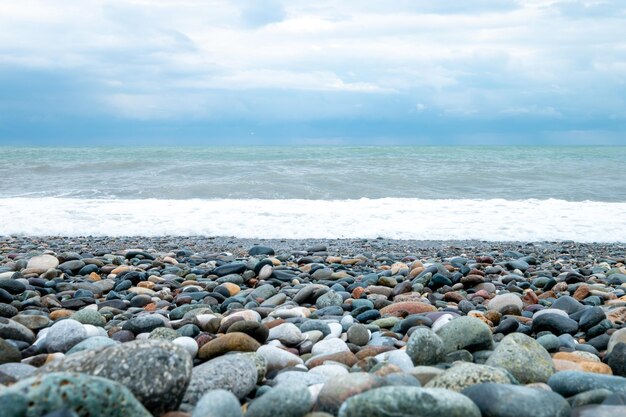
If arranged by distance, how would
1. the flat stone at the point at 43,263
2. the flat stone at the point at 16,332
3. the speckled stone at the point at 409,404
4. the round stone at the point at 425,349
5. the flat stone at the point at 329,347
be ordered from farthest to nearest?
the flat stone at the point at 43,263, the flat stone at the point at 16,332, the flat stone at the point at 329,347, the round stone at the point at 425,349, the speckled stone at the point at 409,404

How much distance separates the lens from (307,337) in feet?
10.0

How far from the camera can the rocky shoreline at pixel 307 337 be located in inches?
73.8

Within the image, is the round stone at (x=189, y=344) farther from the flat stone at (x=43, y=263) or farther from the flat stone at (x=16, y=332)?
the flat stone at (x=43, y=263)

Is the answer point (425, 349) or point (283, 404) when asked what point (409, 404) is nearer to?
point (283, 404)

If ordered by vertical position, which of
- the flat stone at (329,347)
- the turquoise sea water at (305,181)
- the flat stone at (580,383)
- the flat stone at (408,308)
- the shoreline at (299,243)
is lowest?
the shoreline at (299,243)

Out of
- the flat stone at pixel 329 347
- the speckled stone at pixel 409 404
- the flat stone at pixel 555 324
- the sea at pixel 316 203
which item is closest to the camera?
the speckled stone at pixel 409 404

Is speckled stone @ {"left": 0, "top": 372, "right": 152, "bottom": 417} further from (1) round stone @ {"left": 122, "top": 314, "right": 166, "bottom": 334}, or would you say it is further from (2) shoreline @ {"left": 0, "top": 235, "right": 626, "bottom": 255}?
(2) shoreline @ {"left": 0, "top": 235, "right": 626, "bottom": 255}

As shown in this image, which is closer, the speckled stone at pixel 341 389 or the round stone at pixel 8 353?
the speckled stone at pixel 341 389

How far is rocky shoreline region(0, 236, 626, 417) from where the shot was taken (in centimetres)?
188

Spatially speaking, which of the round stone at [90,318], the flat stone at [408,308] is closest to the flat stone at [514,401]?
the flat stone at [408,308]

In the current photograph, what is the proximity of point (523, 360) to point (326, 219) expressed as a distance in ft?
24.0

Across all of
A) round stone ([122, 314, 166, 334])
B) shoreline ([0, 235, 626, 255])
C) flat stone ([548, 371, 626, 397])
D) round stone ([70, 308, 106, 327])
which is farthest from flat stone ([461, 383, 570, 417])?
shoreline ([0, 235, 626, 255])

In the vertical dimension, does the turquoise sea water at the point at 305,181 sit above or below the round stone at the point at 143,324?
above

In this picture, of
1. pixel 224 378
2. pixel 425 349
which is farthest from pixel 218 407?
pixel 425 349
